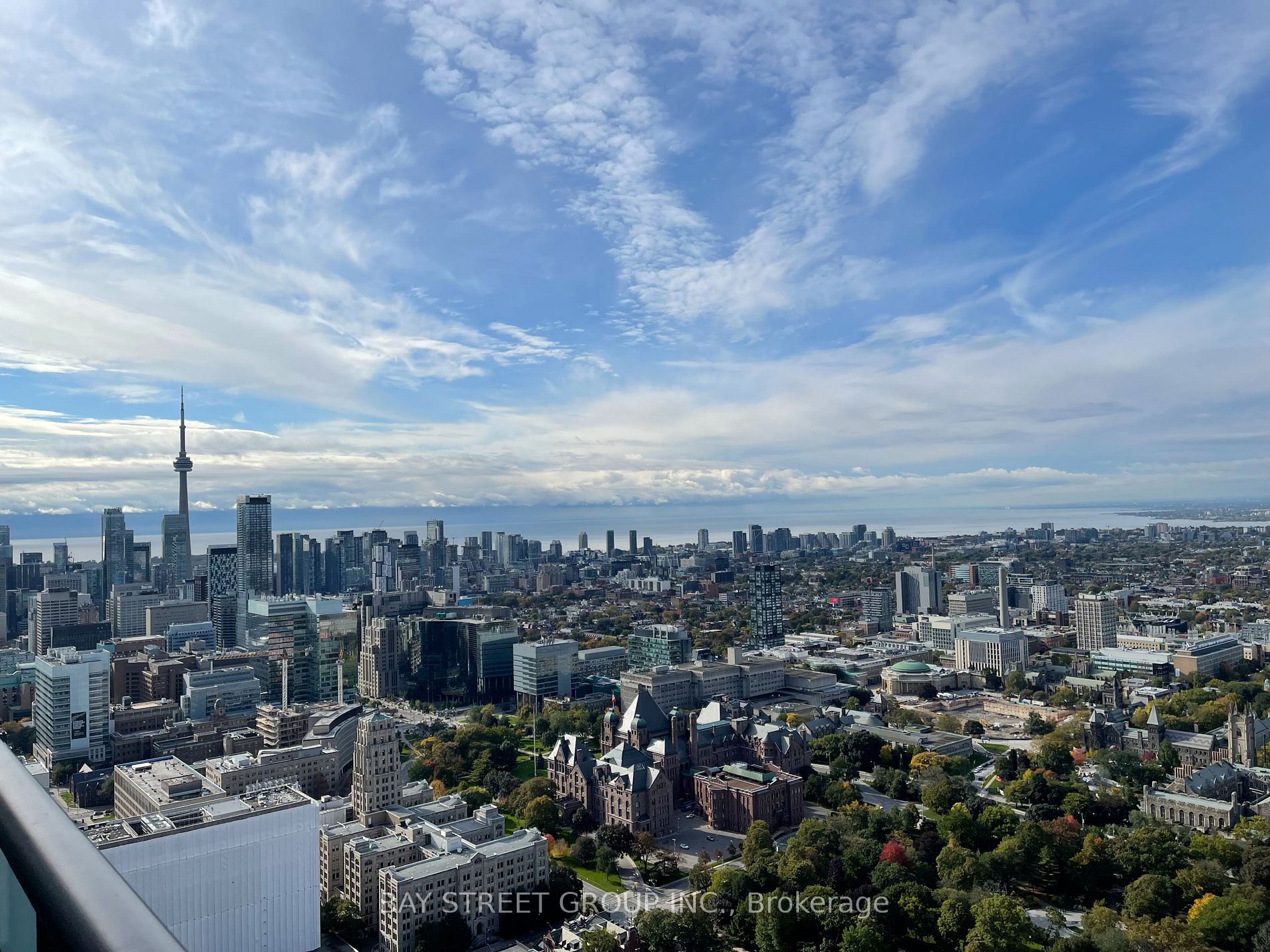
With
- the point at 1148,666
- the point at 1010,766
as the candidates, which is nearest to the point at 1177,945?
the point at 1010,766

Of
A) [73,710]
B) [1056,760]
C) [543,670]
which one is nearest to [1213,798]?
[1056,760]

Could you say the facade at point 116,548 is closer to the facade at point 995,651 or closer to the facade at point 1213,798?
the facade at point 995,651

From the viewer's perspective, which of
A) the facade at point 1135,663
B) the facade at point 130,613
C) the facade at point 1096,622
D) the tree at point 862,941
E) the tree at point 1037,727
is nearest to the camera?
the tree at point 862,941

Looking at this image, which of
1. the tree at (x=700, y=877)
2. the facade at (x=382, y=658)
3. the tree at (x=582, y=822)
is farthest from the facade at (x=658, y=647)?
the tree at (x=700, y=877)

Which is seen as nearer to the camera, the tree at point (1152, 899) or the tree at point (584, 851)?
the tree at point (1152, 899)

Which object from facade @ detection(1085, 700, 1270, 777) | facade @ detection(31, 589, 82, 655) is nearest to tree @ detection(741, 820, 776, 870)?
facade @ detection(1085, 700, 1270, 777)

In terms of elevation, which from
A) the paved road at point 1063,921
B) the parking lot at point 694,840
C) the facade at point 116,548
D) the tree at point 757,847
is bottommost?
the parking lot at point 694,840

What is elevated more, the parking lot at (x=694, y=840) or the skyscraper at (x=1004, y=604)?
the skyscraper at (x=1004, y=604)

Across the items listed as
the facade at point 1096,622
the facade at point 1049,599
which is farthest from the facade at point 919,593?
the facade at point 1096,622

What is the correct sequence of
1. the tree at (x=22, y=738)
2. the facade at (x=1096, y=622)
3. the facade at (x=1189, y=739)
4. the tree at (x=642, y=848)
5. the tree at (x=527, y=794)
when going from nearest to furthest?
the tree at (x=642, y=848), the tree at (x=527, y=794), the facade at (x=1189, y=739), the tree at (x=22, y=738), the facade at (x=1096, y=622)
